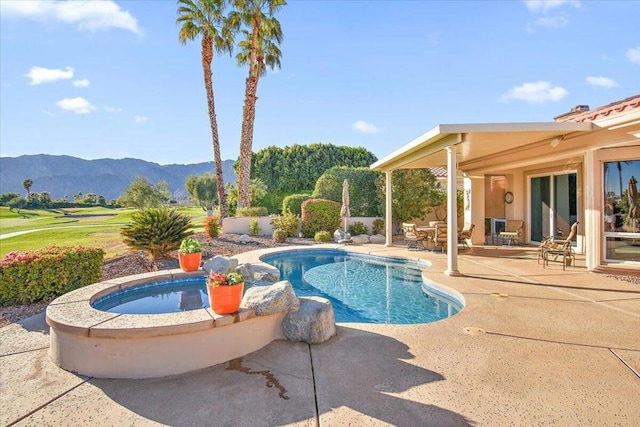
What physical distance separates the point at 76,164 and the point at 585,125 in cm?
17671

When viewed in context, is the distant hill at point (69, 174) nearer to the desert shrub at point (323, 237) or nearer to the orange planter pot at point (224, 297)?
the desert shrub at point (323, 237)

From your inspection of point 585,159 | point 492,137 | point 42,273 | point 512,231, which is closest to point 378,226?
point 512,231

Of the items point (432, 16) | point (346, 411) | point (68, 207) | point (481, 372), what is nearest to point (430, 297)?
point (481, 372)

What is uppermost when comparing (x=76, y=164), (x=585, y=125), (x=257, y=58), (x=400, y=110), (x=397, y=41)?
(x=76, y=164)

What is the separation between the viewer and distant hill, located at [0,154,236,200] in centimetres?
13079

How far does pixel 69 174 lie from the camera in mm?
138500

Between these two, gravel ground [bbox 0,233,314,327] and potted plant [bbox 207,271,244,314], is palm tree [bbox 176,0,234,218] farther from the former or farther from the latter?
potted plant [bbox 207,271,244,314]

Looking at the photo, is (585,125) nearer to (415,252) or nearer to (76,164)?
(415,252)

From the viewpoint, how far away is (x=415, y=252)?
12328 mm

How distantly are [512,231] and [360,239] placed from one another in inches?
252

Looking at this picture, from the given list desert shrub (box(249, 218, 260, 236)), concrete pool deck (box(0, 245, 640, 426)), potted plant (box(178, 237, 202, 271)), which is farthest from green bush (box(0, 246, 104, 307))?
desert shrub (box(249, 218, 260, 236))

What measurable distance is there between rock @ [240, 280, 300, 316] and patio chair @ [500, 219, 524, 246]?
1131 cm

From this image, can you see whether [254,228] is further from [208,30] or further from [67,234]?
[67,234]

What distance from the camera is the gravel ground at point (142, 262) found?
18.8 ft
